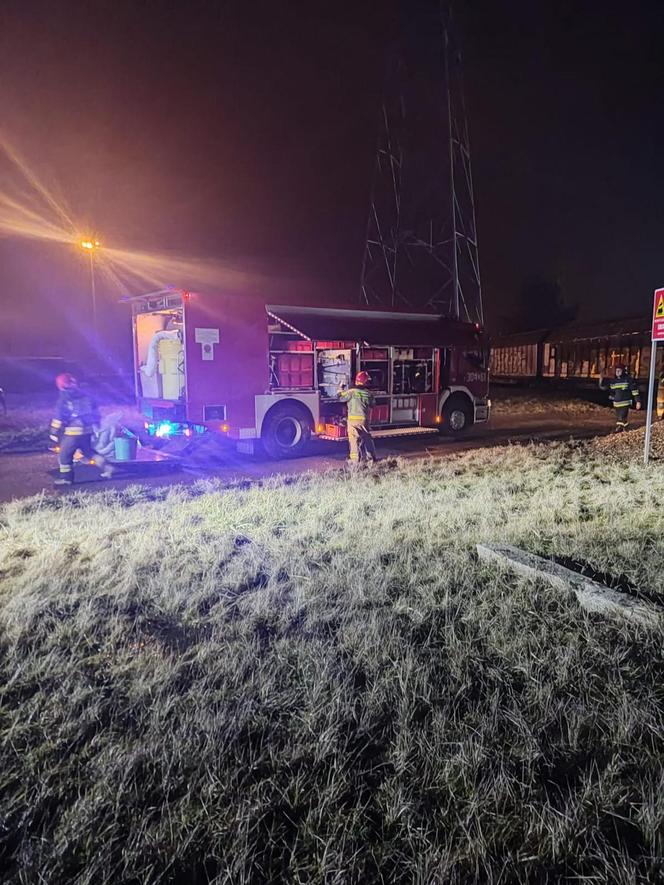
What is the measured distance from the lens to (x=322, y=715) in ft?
8.45

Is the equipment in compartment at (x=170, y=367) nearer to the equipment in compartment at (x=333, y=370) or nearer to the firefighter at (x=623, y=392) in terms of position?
the equipment in compartment at (x=333, y=370)

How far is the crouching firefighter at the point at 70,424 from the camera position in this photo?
26.6 feet

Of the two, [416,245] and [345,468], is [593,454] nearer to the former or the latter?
[345,468]

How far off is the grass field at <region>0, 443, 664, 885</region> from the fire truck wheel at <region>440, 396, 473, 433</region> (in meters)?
8.70

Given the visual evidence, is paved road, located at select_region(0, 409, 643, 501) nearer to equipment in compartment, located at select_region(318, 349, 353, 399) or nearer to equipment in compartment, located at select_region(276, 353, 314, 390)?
equipment in compartment, located at select_region(318, 349, 353, 399)

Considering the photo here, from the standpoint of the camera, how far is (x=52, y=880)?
1.78m

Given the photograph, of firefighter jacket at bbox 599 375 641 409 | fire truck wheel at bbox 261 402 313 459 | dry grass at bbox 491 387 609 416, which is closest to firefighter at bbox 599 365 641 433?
firefighter jacket at bbox 599 375 641 409

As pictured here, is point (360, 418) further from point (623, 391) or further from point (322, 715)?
point (623, 391)

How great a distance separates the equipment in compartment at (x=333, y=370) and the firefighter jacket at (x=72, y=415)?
5046mm

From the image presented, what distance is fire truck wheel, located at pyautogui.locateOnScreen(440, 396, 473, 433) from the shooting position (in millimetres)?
13703

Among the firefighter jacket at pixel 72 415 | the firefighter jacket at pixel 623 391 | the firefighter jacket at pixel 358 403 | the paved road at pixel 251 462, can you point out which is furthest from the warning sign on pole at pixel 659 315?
the firefighter jacket at pixel 72 415

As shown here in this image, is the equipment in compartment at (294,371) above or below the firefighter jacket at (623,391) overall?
above

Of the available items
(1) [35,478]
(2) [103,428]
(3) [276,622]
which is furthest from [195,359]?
(3) [276,622]

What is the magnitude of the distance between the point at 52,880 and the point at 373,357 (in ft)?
36.1
